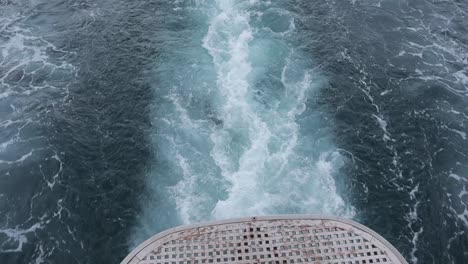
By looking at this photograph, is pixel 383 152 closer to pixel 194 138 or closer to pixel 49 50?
pixel 194 138

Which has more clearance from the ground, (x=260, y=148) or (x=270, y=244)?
(x=270, y=244)

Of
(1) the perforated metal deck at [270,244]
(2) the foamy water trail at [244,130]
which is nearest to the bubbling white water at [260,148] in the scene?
(2) the foamy water trail at [244,130]

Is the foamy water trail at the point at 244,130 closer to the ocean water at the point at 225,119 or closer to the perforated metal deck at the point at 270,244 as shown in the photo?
the ocean water at the point at 225,119

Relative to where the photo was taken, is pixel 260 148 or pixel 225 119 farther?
pixel 225 119

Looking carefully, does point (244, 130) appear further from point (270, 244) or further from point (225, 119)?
point (270, 244)

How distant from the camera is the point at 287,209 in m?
97.3

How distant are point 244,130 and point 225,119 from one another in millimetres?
6790

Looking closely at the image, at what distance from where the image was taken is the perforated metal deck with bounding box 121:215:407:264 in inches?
3073

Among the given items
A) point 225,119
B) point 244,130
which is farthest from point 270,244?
point 225,119

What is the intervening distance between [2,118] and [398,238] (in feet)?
362

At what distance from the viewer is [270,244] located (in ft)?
263

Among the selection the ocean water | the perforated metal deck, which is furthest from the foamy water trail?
the perforated metal deck

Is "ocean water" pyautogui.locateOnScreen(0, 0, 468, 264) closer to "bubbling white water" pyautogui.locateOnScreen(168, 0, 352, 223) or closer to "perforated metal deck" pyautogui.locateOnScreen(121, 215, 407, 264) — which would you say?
"bubbling white water" pyautogui.locateOnScreen(168, 0, 352, 223)

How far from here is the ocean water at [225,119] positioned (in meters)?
96.8
